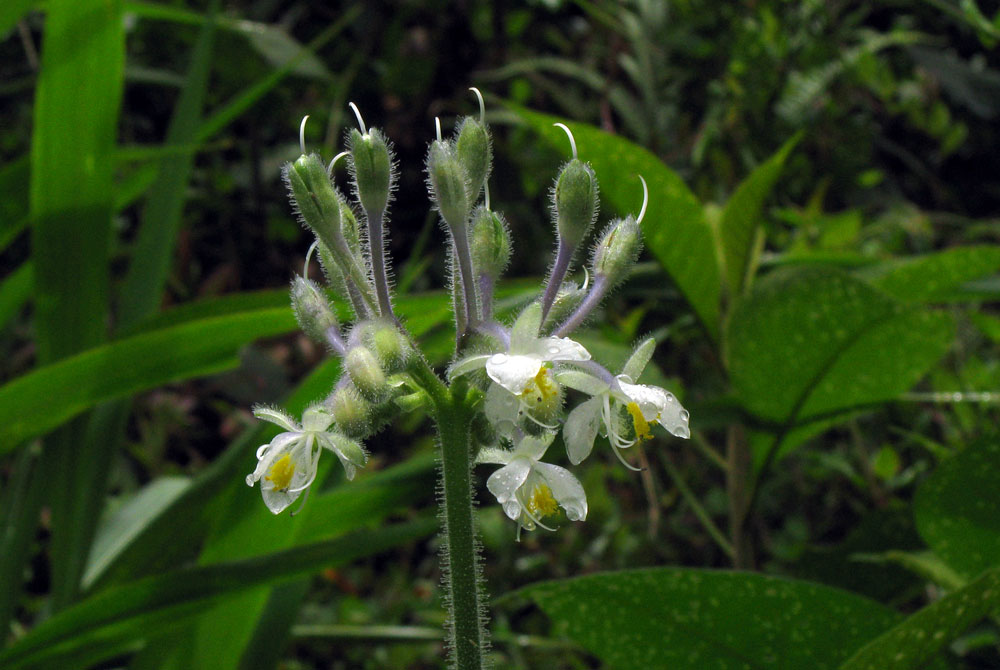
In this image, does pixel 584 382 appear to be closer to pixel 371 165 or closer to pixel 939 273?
pixel 371 165

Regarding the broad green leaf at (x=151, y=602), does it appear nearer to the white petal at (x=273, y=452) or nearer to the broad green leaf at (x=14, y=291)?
the white petal at (x=273, y=452)

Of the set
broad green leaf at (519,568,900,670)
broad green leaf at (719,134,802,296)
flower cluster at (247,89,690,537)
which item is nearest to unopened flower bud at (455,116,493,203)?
flower cluster at (247,89,690,537)

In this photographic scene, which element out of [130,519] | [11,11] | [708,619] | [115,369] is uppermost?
[11,11]

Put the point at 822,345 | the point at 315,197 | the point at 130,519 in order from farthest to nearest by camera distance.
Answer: the point at 130,519 → the point at 822,345 → the point at 315,197

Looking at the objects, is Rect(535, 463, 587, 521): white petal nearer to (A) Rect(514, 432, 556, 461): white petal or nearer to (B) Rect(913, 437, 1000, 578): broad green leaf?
(A) Rect(514, 432, 556, 461): white petal

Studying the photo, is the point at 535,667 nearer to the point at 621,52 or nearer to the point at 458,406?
the point at 458,406

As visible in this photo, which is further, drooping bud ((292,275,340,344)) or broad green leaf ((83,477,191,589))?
broad green leaf ((83,477,191,589))

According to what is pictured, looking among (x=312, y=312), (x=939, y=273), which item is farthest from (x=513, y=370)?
(x=939, y=273)
